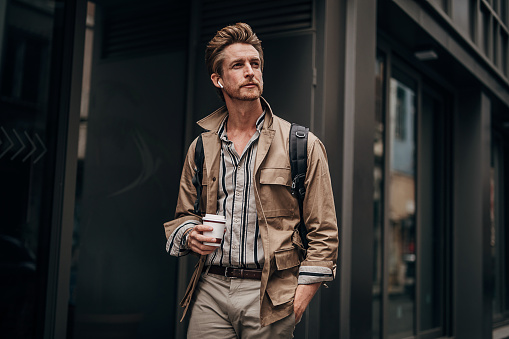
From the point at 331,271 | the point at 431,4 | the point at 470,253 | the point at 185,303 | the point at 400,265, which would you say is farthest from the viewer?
the point at 470,253

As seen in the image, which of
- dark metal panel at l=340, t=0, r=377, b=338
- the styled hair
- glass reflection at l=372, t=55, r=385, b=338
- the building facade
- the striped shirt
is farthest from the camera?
glass reflection at l=372, t=55, r=385, b=338

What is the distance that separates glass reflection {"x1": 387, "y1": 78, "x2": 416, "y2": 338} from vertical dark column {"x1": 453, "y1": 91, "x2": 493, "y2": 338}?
4.72 feet

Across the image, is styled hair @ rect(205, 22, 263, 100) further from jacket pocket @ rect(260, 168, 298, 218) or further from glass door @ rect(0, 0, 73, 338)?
glass door @ rect(0, 0, 73, 338)

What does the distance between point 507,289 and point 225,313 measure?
12189 mm

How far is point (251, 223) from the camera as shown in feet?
9.71

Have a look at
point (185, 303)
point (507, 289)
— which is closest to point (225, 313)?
point (185, 303)

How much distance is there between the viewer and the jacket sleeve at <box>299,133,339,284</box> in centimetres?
280

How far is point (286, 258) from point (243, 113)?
2.64 feet

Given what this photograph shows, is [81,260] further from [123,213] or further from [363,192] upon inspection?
[363,192]

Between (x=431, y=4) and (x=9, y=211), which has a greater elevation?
(x=431, y=4)

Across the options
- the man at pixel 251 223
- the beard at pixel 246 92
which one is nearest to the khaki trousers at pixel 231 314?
the man at pixel 251 223

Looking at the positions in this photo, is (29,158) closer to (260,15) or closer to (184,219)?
(184,219)

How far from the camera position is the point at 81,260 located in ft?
14.5

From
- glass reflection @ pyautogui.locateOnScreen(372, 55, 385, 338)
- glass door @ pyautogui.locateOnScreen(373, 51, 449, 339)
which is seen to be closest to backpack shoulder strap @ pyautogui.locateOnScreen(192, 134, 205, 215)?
glass door @ pyautogui.locateOnScreen(373, 51, 449, 339)
